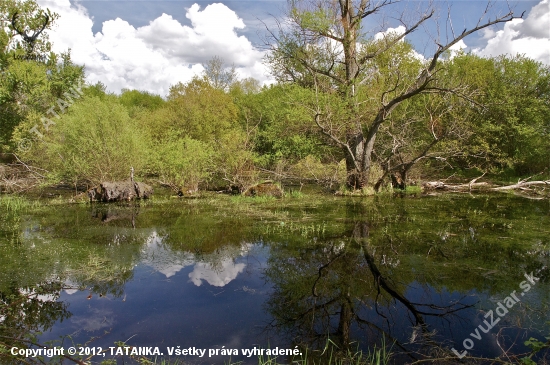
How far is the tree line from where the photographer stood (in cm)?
1485

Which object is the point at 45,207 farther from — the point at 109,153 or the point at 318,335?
the point at 318,335

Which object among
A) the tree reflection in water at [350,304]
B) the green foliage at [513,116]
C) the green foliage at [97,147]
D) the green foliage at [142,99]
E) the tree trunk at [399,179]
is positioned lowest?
the tree reflection in water at [350,304]

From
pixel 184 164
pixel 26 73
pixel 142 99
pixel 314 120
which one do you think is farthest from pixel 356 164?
pixel 142 99

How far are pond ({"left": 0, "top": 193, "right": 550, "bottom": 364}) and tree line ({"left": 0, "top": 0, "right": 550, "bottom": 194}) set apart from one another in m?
5.66

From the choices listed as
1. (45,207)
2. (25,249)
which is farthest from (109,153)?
(25,249)

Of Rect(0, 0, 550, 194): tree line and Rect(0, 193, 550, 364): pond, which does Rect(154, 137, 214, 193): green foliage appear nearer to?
Rect(0, 0, 550, 194): tree line

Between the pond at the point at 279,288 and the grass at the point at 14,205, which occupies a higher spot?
the grass at the point at 14,205

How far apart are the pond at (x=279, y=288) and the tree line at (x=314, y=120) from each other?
18.6 feet

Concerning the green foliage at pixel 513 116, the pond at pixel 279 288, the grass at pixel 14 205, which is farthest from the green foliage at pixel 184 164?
the green foliage at pixel 513 116

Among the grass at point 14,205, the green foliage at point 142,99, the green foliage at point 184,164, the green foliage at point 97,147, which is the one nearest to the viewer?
the grass at point 14,205

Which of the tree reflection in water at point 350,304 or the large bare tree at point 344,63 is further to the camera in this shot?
the large bare tree at point 344,63

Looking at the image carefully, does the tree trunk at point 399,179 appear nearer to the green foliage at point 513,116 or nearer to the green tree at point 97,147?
the green foliage at point 513,116

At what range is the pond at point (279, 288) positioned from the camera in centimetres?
381

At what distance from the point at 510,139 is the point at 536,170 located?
2571 millimetres
